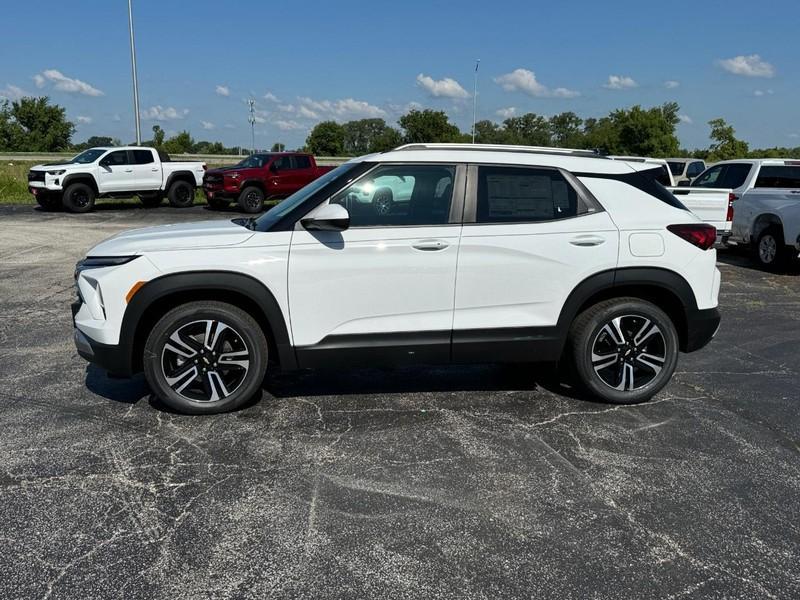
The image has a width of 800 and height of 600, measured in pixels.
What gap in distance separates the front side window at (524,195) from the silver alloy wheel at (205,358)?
6.12 feet

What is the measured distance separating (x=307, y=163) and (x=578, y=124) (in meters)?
88.3

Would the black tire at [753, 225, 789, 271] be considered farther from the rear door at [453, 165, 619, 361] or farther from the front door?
the front door

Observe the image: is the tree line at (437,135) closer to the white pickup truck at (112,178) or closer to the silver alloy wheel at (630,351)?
the white pickup truck at (112,178)

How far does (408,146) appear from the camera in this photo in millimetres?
4902

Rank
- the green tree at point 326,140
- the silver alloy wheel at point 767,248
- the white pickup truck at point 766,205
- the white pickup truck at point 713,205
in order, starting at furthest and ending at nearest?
the green tree at point 326,140 → the white pickup truck at point 713,205 → the silver alloy wheel at point 767,248 → the white pickup truck at point 766,205

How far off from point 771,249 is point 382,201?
9200 millimetres

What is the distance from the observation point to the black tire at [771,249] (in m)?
11.1

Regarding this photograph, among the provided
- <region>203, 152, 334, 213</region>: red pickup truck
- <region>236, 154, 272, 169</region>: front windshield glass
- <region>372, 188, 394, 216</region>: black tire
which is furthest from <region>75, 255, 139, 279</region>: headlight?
<region>236, 154, 272, 169</region>: front windshield glass

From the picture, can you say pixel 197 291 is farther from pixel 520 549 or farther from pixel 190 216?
pixel 190 216

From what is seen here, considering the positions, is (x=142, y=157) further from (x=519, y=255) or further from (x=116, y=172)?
(x=519, y=255)

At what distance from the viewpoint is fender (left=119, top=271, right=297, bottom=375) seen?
4.28 meters

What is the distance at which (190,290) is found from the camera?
437cm

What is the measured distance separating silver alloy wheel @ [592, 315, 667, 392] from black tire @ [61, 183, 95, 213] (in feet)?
62.9

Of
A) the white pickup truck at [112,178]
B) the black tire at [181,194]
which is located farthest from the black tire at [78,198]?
the black tire at [181,194]
